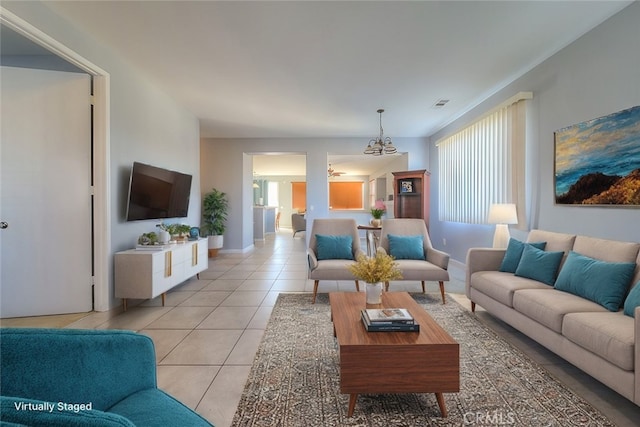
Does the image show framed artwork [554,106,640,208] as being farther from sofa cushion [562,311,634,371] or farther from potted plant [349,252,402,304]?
potted plant [349,252,402,304]

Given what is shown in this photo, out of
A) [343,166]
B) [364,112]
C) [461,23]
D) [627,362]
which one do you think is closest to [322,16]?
[461,23]

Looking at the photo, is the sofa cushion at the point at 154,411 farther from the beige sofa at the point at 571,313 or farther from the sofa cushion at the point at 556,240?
the sofa cushion at the point at 556,240

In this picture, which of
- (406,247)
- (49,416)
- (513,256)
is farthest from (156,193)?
(513,256)

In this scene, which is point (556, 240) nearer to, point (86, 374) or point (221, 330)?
point (221, 330)

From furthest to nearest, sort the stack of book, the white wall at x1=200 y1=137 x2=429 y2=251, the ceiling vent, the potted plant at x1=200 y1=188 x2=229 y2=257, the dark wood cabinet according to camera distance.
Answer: the white wall at x1=200 y1=137 x2=429 y2=251, the potted plant at x1=200 y1=188 x2=229 y2=257, the dark wood cabinet, the ceiling vent, the stack of book

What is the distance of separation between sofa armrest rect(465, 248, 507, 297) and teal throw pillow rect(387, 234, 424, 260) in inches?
26.8

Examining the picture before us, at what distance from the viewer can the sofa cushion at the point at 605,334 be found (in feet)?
5.21

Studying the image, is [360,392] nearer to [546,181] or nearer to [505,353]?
[505,353]

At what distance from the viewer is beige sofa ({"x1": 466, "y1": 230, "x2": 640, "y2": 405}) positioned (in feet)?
5.30

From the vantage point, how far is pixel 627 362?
157cm

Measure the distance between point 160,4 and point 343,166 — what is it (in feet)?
28.1

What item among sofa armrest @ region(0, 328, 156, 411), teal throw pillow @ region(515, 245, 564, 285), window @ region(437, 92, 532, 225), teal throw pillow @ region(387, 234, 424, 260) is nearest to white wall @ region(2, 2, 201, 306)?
sofa armrest @ region(0, 328, 156, 411)

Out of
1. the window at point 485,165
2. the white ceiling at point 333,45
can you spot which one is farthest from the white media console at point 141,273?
the window at point 485,165

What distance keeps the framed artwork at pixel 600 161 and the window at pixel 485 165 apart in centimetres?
57
